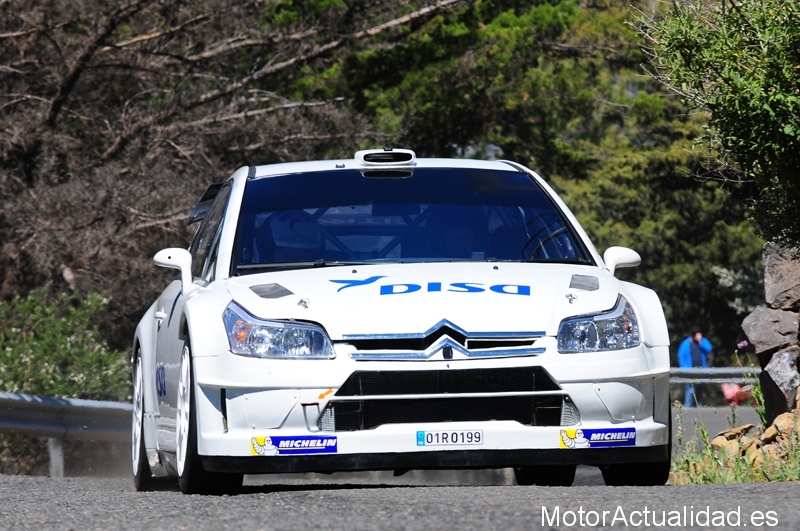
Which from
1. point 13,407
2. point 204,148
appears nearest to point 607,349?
point 13,407

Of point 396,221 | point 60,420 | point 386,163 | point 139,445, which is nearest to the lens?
point 396,221

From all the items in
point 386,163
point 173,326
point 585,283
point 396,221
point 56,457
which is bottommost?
point 585,283

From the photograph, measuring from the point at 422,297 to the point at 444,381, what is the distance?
0.36 meters

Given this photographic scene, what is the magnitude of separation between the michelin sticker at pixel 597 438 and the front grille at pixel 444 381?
0.24 m

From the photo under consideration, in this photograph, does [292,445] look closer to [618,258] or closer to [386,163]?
[618,258]

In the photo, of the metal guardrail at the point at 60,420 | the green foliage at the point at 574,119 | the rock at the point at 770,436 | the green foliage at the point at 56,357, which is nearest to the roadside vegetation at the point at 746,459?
the rock at the point at 770,436

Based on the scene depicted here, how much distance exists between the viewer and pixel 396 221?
23.6 ft

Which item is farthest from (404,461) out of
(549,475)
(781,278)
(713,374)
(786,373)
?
(713,374)

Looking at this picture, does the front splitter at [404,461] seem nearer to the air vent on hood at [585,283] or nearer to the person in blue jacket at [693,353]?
the air vent on hood at [585,283]

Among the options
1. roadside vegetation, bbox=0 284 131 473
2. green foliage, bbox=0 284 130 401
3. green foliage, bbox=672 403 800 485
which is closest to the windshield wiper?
green foliage, bbox=672 403 800 485

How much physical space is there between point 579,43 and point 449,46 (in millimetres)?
5772

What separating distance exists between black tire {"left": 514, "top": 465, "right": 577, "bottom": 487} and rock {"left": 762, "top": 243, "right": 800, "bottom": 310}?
194 inches

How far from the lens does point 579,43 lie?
1314 inches

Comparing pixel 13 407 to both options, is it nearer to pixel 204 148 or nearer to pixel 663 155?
pixel 204 148
